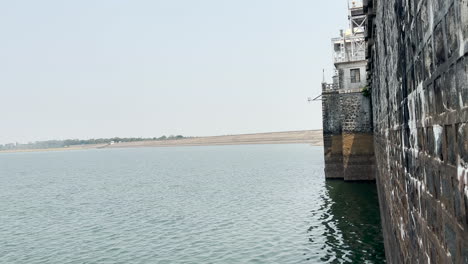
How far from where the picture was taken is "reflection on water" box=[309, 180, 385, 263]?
18156 mm

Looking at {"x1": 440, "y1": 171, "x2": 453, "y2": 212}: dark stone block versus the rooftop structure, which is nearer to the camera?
{"x1": 440, "y1": 171, "x2": 453, "y2": 212}: dark stone block

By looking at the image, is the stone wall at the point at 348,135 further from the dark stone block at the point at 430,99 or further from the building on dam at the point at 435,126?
the dark stone block at the point at 430,99

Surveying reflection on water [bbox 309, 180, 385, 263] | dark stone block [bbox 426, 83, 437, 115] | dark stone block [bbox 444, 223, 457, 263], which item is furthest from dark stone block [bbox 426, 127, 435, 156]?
reflection on water [bbox 309, 180, 385, 263]

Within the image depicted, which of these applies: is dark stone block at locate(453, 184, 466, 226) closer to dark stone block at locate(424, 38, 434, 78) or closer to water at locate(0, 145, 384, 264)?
dark stone block at locate(424, 38, 434, 78)

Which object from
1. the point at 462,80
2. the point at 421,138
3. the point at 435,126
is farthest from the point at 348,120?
the point at 462,80

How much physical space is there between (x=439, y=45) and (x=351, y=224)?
20992 millimetres

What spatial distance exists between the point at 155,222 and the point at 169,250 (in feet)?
24.5

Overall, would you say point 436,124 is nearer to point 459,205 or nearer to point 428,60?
point 428,60

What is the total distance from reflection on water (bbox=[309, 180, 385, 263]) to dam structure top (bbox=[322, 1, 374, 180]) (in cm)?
208

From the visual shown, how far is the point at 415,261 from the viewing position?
21.0 feet

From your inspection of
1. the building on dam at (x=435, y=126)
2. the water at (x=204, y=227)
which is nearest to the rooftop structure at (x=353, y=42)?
the water at (x=204, y=227)

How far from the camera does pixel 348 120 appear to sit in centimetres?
3697

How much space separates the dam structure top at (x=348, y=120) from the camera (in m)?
35.8

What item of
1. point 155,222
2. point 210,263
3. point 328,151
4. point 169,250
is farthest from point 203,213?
point 328,151
